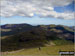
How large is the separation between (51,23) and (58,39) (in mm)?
56282

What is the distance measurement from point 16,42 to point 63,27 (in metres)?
96.6

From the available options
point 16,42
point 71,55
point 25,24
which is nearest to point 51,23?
point 25,24

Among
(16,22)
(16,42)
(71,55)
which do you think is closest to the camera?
(71,55)

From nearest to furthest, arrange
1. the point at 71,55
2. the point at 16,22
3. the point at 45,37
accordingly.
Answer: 1. the point at 71,55
2. the point at 45,37
3. the point at 16,22

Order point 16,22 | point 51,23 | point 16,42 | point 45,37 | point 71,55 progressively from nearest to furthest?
point 71,55, point 16,42, point 45,37, point 51,23, point 16,22

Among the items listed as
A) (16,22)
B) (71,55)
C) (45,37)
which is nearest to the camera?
(71,55)

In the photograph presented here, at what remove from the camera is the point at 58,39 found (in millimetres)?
115250

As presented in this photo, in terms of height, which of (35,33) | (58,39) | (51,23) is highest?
(51,23)

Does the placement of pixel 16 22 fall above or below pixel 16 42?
above

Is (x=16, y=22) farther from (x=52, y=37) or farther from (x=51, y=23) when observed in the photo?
(x=52, y=37)

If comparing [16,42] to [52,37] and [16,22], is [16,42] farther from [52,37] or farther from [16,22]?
[16,22]

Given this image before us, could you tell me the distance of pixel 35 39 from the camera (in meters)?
102

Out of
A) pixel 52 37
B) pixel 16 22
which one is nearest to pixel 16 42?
pixel 52 37

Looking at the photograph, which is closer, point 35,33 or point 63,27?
point 35,33
